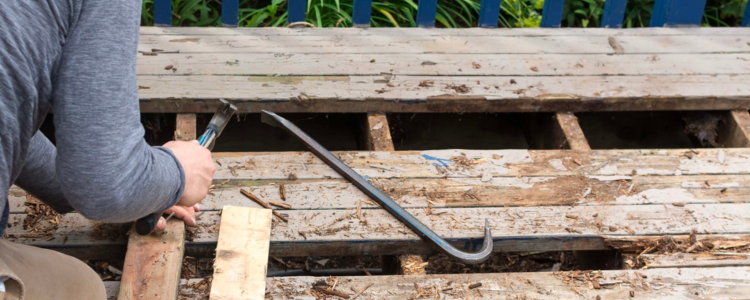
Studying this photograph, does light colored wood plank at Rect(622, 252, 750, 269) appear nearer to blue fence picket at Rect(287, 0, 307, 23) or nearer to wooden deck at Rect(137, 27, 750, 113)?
wooden deck at Rect(137, 27, 750, 113)

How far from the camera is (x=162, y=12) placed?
2.98 metres

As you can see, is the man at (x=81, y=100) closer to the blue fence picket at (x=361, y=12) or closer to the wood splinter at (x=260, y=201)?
the wood splinter at (x=260, y=201)

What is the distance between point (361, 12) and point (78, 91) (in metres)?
2.22

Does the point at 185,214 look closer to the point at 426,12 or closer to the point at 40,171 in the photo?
the point at 40,171

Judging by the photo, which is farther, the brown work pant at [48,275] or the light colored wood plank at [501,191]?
the light colored wood plank at [501,191]

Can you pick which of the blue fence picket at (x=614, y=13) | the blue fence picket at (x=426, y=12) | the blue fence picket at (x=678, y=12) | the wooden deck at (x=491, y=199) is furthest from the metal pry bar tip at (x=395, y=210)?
the blue fence picket at (x=678, y=12)

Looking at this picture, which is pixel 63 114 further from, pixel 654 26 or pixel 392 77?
pixel 654 26

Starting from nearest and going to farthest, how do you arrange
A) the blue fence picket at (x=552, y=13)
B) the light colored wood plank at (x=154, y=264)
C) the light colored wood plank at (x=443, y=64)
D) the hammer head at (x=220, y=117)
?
the light colored wood plank at (x=154, y=264), the hammer head at (x=220, y=117), the light colored wood plank at (x=443, y=64), the blue fence picket at (x=552, y=13)

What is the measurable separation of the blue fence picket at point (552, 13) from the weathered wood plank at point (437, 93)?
24.7 inches

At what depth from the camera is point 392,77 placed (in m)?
2.69

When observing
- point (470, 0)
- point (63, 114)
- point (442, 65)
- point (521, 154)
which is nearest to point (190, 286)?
point (63, 114)

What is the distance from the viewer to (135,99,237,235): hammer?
1587mm

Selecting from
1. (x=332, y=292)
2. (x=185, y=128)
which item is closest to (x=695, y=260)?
(x=332, y=292)

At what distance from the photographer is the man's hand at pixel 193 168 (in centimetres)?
135
